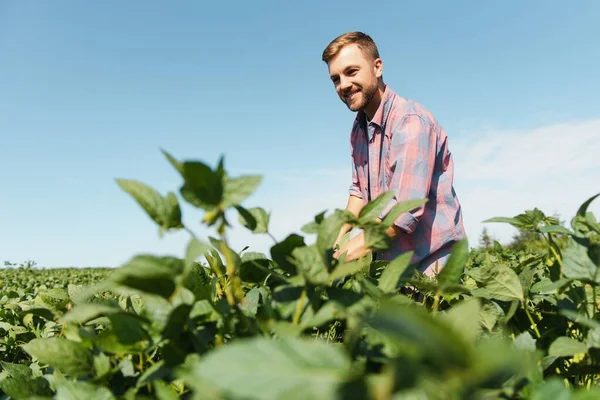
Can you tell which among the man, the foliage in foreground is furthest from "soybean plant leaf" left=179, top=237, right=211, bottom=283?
the man

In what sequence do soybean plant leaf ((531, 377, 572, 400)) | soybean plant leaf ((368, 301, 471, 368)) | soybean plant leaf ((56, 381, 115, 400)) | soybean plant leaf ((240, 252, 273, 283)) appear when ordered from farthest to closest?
soybean plant leaf ((240, 252, 273, 283)), soybean plant leaf ((56, 381, 115, 400)), soybean plant leaf ((531, 377, 572, 400)), soybean plant leaf ((368, 301, 471, 368))

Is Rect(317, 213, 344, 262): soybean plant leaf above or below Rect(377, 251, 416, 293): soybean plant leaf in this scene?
above

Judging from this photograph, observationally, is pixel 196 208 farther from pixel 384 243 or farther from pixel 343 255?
pixel 343 255

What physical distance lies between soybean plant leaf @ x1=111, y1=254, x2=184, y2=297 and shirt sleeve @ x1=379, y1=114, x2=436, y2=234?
6.73 feet

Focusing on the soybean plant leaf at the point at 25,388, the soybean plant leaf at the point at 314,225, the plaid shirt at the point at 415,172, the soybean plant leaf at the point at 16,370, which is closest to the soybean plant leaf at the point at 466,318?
the soybean plant leaf at the point at 314,225

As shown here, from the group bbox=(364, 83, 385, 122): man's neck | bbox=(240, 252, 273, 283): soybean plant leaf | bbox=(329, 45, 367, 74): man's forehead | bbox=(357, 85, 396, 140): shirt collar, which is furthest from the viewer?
bbox=(364, 83, 385, 122): man's neck

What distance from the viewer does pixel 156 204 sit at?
37.3 inches

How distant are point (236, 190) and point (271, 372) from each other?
389 millimetres

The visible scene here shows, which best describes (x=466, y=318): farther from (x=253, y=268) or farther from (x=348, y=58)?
(x=348, y=58)

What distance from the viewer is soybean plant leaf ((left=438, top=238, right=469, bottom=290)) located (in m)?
1.17

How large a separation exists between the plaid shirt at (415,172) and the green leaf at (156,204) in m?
1.83

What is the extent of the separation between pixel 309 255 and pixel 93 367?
1.69 ft

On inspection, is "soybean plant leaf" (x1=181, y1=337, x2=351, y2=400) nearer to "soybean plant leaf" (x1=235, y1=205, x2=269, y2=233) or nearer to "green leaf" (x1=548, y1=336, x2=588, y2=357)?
"soybean plant leaf" (x1=235, y1=205, x2=269, y2=233)

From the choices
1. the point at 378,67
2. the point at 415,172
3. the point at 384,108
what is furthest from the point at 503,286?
the point at 378,67
